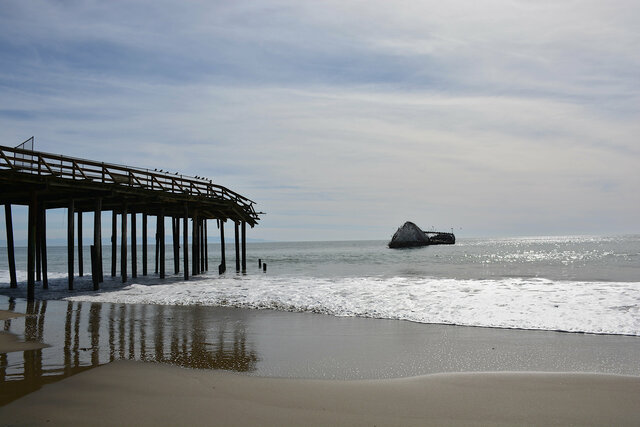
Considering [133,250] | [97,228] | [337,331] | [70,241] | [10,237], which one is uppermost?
[97,228]

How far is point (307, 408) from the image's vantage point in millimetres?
6062

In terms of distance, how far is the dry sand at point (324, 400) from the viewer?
5684mm

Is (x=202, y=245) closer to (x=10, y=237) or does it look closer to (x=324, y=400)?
(x=10, y=237)

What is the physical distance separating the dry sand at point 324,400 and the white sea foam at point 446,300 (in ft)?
17.6

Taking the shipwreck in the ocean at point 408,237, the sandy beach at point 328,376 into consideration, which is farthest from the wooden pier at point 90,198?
the shipwreck in the ocean at point 408,237

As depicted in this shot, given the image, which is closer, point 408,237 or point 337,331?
point 337,331

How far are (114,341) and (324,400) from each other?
5891 millimetres

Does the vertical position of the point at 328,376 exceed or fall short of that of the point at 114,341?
it falls short

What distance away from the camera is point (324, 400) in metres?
6.38

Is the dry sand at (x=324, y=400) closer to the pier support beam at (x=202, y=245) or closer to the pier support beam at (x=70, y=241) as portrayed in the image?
the pier support beam at (x=70, y=241)

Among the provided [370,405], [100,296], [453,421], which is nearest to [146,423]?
[370,405]

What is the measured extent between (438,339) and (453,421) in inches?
201

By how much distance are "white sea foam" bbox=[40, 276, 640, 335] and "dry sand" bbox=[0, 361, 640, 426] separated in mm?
5359

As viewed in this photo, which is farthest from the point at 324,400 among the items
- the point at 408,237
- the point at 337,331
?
the point at 408,237
